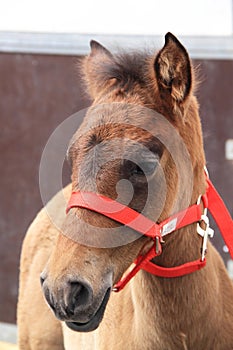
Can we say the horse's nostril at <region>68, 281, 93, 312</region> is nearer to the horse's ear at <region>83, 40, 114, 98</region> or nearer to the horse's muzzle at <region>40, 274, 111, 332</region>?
the horse's muzzle at <region>40, 274, 111, 332</region>

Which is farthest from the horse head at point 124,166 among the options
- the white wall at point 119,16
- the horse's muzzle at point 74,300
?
the white wall at point 119,16

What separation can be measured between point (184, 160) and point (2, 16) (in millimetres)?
4434

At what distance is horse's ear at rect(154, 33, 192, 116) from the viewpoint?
9.19 ft

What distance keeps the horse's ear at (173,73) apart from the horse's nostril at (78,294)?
70 cm

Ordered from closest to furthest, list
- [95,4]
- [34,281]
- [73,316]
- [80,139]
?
[73,316] < [80,139] < [34,281] < [95,4]

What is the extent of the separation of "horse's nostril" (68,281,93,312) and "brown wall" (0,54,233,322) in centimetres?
353

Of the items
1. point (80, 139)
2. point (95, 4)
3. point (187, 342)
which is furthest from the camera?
point (95, 4)

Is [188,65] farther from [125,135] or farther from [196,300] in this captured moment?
[196,300]

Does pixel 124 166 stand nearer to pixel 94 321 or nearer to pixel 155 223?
pixel 155 223

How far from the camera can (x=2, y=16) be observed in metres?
6.99

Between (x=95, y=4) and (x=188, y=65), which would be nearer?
(x=188, y=65)

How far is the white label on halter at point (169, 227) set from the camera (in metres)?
2.88

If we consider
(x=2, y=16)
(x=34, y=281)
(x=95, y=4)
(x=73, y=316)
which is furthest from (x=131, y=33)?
(x=73, y=316)

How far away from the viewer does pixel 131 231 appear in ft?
9.12
